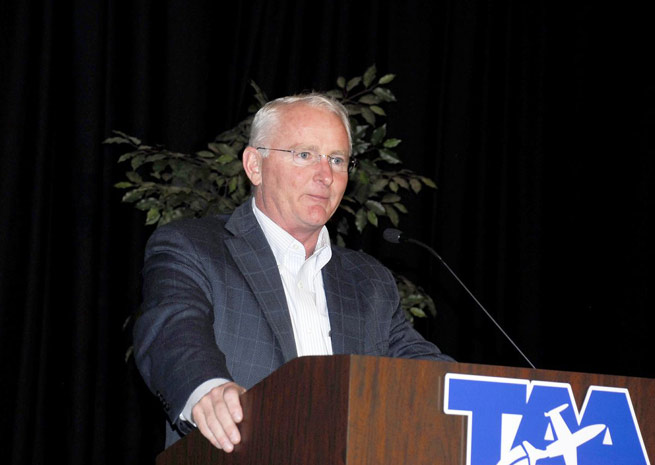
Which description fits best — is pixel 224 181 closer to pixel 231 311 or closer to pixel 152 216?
pixel 152 216

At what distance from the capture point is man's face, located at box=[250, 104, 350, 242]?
7.79 feet

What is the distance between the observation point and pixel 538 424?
4.14 ft

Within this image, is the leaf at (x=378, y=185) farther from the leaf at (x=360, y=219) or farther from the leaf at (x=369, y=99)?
the leaf at (x=369, y=99)

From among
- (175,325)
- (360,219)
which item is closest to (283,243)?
(175,325)

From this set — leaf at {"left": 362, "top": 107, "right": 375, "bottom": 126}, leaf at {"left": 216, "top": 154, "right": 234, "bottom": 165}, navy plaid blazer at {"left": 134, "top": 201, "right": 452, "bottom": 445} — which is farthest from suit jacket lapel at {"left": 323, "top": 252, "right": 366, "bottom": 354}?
leaf at {"left": 362, "top": 107, "right": 375, "bottom": 126}

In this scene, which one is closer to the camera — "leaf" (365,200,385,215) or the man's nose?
the man's nose

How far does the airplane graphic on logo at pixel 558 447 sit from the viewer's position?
1229 mm

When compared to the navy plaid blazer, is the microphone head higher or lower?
higher

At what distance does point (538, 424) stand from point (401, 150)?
3350 millimetres

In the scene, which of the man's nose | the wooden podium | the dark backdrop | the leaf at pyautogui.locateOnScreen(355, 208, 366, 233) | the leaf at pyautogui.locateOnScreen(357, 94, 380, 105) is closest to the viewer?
the wooden podium

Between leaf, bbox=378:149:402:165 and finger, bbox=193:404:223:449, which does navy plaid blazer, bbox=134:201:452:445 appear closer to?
finger, bbox=193:404:223:449

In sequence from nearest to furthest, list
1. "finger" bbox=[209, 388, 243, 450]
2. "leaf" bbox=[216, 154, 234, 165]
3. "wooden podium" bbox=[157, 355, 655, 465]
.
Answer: "wooden podium" bbox=[157, 355, 655, 465] → "finger" bbox=[209, 388, 243, 450] → "leaf" bbox=[216, 154, 234, 165]

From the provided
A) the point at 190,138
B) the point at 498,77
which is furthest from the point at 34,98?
the point at 498,77

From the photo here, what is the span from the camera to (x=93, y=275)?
12.3 feet
